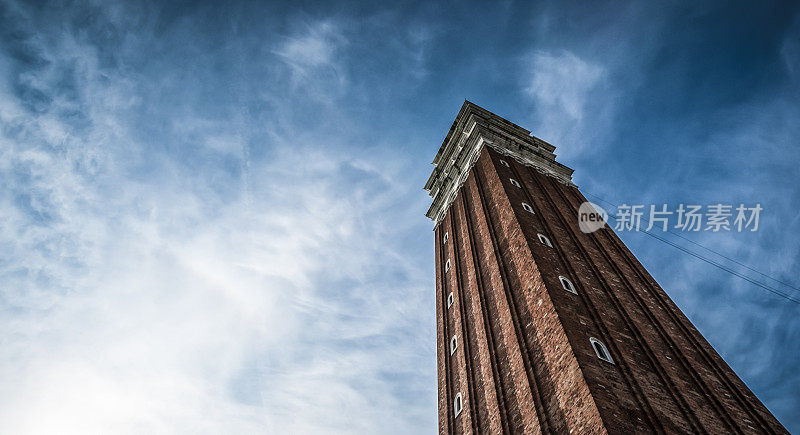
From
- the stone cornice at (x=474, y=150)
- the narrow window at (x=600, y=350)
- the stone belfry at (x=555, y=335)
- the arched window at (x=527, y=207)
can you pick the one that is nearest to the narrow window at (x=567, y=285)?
the stone belfry at (x=555, y=335)

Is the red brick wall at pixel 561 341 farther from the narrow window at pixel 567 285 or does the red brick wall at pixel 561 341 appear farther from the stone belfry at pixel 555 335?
the narrow window at pixel 567 285

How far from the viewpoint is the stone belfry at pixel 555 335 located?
12133 mm

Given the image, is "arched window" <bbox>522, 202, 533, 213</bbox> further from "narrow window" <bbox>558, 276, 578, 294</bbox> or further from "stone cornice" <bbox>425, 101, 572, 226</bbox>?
"stone cornice" <bbox>425, 101, 572, 226</bbox>

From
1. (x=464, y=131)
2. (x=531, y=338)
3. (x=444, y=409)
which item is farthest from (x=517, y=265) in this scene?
(x=464, y=131)

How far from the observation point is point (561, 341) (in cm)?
1318

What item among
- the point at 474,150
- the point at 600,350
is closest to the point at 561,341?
the point at 600,350

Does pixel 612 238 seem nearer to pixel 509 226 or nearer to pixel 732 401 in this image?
pixel 509 226

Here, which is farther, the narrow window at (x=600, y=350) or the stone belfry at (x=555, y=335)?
the narrow window at (x=600, y=350)

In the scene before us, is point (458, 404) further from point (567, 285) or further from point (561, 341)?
point (561, 341)

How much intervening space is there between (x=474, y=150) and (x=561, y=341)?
1864cm

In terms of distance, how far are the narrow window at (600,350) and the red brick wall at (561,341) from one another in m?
0.21

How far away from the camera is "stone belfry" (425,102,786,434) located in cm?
1213

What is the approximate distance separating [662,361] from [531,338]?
12.9ft

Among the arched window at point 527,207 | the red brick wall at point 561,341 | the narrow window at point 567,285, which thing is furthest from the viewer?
the arched window at point 527,207
